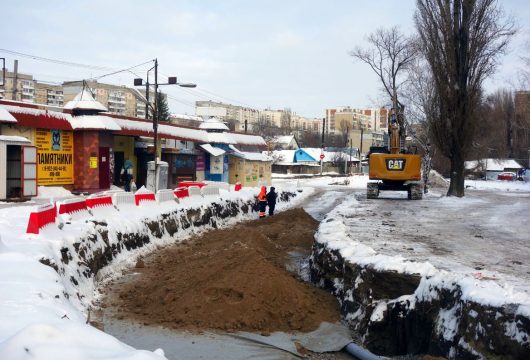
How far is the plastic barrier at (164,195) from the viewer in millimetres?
17062

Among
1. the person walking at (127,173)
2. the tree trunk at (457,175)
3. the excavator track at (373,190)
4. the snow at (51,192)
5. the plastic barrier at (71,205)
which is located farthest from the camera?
the person walking at (127,173)

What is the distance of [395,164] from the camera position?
915 inches

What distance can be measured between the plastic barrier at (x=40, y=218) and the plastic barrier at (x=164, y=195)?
6712mm

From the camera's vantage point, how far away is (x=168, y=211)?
15883 mm

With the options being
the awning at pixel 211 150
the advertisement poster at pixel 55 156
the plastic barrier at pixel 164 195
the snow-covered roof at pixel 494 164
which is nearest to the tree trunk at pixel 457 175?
the awning at pixel 211 150

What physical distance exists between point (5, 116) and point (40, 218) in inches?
486

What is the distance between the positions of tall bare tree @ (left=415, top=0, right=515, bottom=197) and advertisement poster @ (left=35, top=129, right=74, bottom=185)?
1790 centimetres

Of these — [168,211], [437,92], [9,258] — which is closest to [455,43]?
[437,92]

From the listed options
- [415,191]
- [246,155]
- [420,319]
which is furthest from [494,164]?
[420,319]

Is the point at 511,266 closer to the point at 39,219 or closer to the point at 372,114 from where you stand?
the point at 39,219

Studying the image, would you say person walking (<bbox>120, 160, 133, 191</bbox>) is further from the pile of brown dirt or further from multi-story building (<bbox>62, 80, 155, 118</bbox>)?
multi-story building (<bbox>62, 80, 155, 118</bbox>)

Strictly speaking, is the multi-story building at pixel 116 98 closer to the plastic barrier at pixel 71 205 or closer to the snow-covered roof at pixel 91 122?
the snow-covered roof at pixel 91 122

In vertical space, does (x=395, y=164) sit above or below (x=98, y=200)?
above

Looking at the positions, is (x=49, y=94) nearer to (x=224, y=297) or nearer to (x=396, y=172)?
(x=396, y=172)
